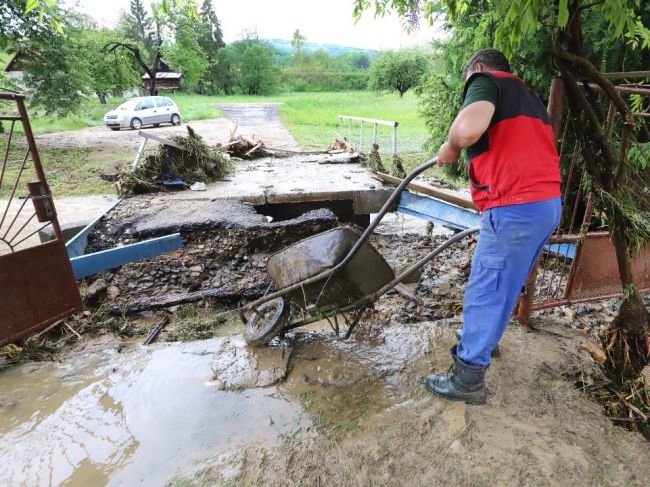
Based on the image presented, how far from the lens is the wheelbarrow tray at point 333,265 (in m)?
2.77

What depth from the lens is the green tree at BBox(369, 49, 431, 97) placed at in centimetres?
3609

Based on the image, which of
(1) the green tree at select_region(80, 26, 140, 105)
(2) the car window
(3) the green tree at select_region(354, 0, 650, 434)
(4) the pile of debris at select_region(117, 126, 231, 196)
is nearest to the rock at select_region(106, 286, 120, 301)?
(4) the pile of debris at select_region(117, 126, 231, 196)

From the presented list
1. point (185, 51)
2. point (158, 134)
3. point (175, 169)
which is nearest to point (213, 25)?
point (185, 51)

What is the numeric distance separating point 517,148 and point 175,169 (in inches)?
278

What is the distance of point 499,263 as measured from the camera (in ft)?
6.96

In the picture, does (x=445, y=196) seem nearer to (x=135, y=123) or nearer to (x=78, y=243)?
(x=78, y=243)

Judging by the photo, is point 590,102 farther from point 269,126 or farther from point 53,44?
point 269,126

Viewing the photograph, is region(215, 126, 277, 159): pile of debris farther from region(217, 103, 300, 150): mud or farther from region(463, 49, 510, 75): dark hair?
region(463, 49, 510, 75): dark hair

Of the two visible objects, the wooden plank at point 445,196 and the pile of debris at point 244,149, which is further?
the pile of debris at point 244,149

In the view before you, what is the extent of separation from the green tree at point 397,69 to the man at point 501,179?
36689 millimetres

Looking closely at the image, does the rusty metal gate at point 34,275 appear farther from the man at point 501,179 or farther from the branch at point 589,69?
the branch at point 589,69

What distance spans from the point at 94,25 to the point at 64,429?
36.0 m

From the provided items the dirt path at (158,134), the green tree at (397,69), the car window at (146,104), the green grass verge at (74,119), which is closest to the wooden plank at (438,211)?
the dirt path at (158,134)

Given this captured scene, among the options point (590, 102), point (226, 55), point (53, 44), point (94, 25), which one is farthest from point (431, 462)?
point (226, 55)
